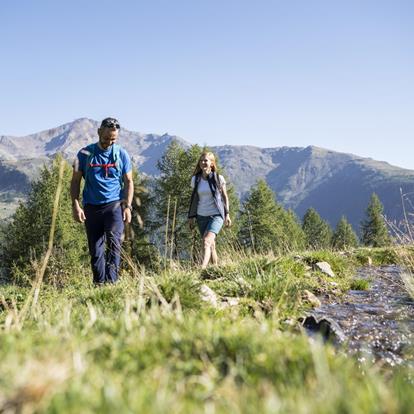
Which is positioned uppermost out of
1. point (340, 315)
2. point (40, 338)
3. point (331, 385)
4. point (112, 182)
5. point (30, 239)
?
point (112, 182)

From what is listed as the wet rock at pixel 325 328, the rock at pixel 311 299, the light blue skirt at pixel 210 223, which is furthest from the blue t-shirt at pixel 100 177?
the wet rock at pixel 325 328

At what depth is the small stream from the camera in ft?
13.1

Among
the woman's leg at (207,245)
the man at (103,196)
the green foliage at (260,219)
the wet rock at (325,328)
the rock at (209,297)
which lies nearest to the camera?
the wet rock at (325,328)

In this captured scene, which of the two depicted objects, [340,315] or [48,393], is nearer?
[48,393]

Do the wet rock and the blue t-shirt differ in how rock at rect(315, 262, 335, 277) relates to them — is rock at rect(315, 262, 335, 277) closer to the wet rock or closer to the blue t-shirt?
the wet rock

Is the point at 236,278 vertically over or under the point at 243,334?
under

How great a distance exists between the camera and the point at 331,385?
155 centimetres

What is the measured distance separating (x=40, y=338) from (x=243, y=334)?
1092 mm

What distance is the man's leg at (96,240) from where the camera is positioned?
7.49 m

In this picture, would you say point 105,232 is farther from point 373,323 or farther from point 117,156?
point 373,323

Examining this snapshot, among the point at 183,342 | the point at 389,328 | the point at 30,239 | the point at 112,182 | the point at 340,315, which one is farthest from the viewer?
the point at 30,239

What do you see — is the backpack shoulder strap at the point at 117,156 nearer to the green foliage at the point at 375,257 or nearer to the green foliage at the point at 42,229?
the green foliage at the point at 375,257

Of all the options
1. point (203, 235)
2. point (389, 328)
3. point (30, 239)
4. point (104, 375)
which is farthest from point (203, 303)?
point (30, 239)

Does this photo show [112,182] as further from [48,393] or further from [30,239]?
[30,239]
